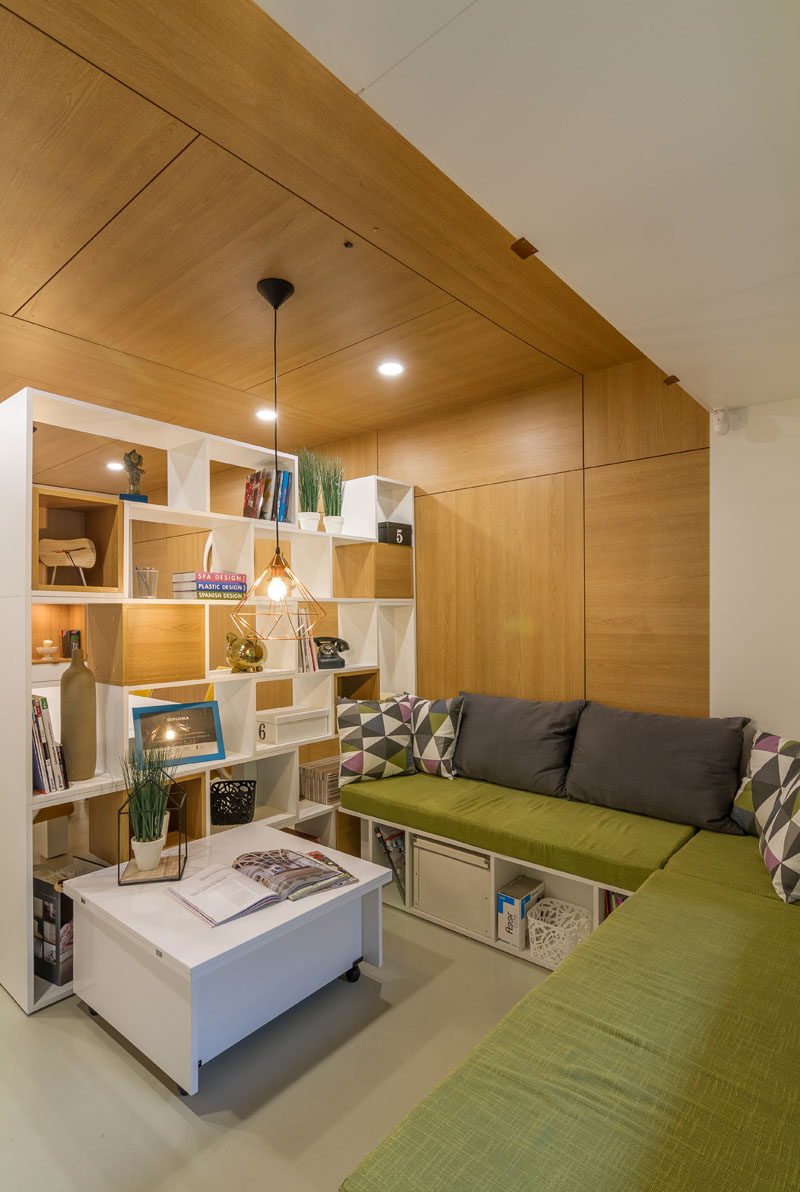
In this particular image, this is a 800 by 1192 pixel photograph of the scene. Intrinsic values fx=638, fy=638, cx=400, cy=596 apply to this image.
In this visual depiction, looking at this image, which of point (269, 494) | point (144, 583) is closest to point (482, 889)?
point (144, 583)

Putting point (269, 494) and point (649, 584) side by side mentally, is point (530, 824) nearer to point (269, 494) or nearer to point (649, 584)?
point (649, 584)

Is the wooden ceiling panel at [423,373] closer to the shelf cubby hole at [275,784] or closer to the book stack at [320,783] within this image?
the shelf cubby hole at [275,784]

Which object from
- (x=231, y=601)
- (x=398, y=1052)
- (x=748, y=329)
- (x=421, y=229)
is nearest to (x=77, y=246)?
(x=421, y=229)

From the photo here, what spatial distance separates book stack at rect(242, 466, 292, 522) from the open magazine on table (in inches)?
62.4

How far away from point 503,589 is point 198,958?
2.42m

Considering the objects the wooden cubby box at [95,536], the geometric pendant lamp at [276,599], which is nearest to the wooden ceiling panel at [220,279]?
the geometric pendant lamp at [276,599]

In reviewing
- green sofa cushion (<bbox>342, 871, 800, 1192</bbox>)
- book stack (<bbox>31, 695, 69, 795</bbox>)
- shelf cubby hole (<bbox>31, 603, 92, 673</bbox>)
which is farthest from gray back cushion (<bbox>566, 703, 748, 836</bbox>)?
shelf cubby hole (<bbox>31, 603, 92, 673</bbox>)

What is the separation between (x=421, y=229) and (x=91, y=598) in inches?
70.6

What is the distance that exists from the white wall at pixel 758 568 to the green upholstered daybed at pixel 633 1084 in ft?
3.87

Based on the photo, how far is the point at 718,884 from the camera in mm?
2123

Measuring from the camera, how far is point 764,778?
2391 millimetres

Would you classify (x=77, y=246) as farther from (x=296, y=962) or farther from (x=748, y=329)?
(x=296, y=962)

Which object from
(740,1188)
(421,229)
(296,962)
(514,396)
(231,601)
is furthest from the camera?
(514,396)

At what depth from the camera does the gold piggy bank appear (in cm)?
304
